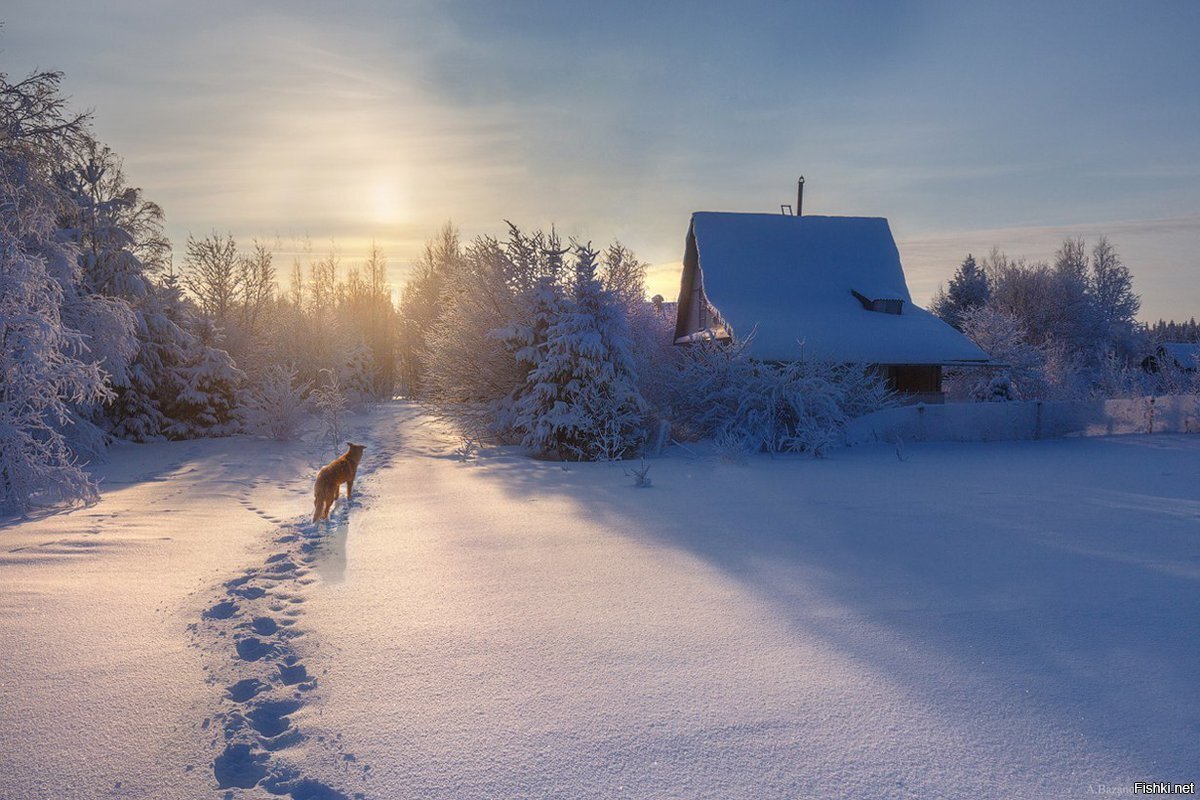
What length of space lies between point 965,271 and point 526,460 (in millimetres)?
34486

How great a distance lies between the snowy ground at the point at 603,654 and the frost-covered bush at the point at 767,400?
6.76m

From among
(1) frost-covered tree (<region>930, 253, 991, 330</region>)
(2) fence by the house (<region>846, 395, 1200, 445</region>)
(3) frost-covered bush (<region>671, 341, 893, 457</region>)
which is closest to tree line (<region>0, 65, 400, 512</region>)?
(3) frost-covered bush (<region>671, 341, 893, 457</region>)

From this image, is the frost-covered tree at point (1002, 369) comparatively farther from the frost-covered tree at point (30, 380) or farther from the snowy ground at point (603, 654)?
the frost-covered tree at point (30, 380)

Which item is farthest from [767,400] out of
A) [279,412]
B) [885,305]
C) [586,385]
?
[279,412]

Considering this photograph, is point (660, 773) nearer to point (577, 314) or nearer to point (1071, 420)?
point (577, 314)

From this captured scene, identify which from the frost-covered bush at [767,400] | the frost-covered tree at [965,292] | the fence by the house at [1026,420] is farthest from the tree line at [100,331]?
the frost-covered tree at [965,292]

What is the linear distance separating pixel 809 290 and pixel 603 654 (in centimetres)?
2132

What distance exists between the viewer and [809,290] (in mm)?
23625

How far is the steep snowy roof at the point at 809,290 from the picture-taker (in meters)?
20.1

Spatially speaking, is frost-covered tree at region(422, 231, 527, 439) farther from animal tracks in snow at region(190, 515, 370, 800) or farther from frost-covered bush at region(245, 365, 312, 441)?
animal tracks in snow at region(190, 515, 370, 800)

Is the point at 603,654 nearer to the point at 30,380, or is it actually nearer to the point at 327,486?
the point at 327,486

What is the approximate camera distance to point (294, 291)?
50.7 m

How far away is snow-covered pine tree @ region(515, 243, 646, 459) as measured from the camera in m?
15.0

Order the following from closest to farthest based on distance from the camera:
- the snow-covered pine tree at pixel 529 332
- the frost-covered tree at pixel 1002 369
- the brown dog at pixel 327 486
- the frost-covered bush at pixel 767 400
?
1. the brown dog at pixel 327 486
2. the frost-covered bush at pixel 767 400
3. the snow-covered pine tree at pixel 529 332
4. the frost-covered tree at pixel 1002 369
